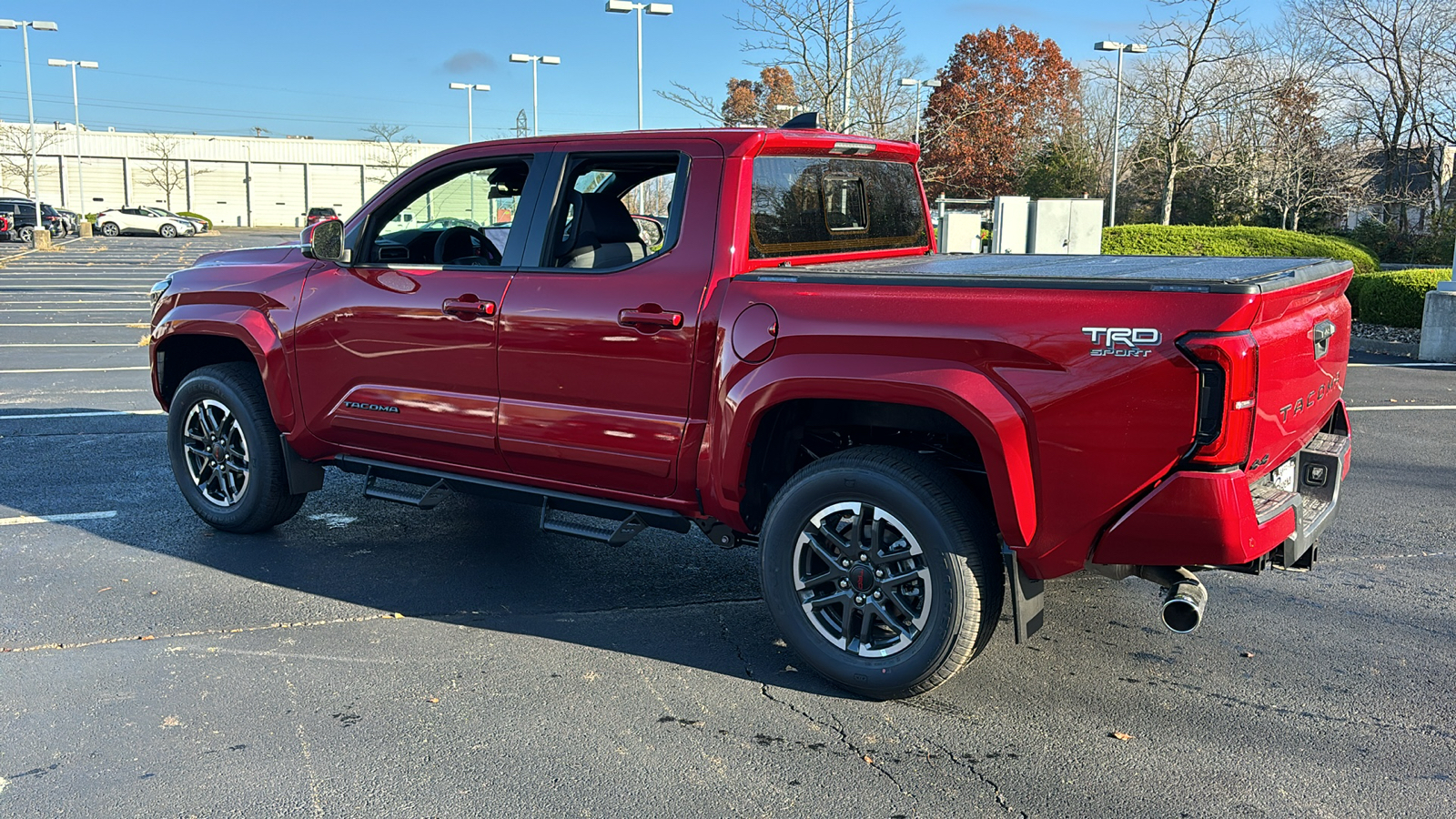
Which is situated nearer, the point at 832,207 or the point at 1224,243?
the point at 832,207

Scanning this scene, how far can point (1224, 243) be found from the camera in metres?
22.9

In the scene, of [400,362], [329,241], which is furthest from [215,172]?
[400,362]

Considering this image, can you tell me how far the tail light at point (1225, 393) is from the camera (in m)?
3.15

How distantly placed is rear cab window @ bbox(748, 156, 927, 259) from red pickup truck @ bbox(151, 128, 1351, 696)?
15 millimetres

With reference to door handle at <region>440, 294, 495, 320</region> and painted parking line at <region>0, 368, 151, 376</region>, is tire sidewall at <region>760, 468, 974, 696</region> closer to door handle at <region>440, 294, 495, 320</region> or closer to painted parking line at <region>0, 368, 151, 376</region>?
door handle at <region>440, 294, 495, 320</region>

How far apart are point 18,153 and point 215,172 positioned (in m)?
11.5

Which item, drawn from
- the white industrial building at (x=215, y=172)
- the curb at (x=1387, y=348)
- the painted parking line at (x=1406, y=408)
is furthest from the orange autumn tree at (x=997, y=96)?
the painted parking line at (x=1406, y=408)

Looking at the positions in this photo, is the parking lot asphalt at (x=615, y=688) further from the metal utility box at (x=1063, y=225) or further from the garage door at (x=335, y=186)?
the garage door at (x=335, y=186)

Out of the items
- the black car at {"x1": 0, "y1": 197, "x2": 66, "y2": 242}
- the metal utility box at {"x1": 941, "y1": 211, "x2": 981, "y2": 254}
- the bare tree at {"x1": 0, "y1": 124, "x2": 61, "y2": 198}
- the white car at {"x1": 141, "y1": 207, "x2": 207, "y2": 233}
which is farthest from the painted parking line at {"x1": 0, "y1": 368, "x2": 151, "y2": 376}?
the bare tree at {"x1": 0, "y1": 124, "x2": 61, "y2": 198}

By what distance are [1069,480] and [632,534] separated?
178 centimetres

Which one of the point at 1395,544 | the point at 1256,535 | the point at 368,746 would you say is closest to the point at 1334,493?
the point at 1256,535

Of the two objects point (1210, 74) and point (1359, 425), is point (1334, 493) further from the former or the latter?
→ point (1210, 74)

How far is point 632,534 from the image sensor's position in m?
4.55

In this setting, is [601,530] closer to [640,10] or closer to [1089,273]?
[1089,273]
